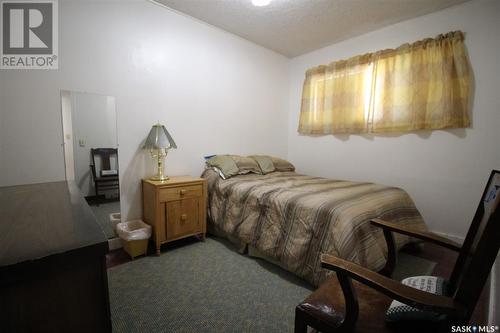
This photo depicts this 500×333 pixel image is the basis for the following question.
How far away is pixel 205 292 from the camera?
1.63m

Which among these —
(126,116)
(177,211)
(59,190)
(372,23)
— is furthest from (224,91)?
(59,190)

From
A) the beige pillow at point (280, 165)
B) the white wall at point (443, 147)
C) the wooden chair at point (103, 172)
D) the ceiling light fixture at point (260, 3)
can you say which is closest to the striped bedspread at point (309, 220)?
the white wall at point (443, 147)

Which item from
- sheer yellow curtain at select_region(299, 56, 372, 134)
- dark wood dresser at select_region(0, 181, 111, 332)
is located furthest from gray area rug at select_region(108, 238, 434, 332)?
sheer yellow curtain at select_region(299, 56, 372, 134)

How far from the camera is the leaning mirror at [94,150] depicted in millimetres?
1975

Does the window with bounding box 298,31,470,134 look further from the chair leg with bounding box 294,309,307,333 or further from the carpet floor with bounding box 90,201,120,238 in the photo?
the carpet floor with bounding box 90,201,120,238

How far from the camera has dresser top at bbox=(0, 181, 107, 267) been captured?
0.50 meters

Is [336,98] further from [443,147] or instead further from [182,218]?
[182,218]

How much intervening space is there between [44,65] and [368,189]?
121 inches

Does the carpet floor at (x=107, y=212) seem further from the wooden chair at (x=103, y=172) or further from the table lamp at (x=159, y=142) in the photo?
the table lamp at (x=159, y=142)

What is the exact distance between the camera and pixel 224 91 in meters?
3.10

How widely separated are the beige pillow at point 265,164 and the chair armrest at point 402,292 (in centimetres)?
228

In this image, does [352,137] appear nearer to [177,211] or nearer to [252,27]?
[252,27]

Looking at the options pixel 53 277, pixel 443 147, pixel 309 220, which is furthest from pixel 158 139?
pixel 443 147

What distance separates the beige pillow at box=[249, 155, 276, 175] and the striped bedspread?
627mm
